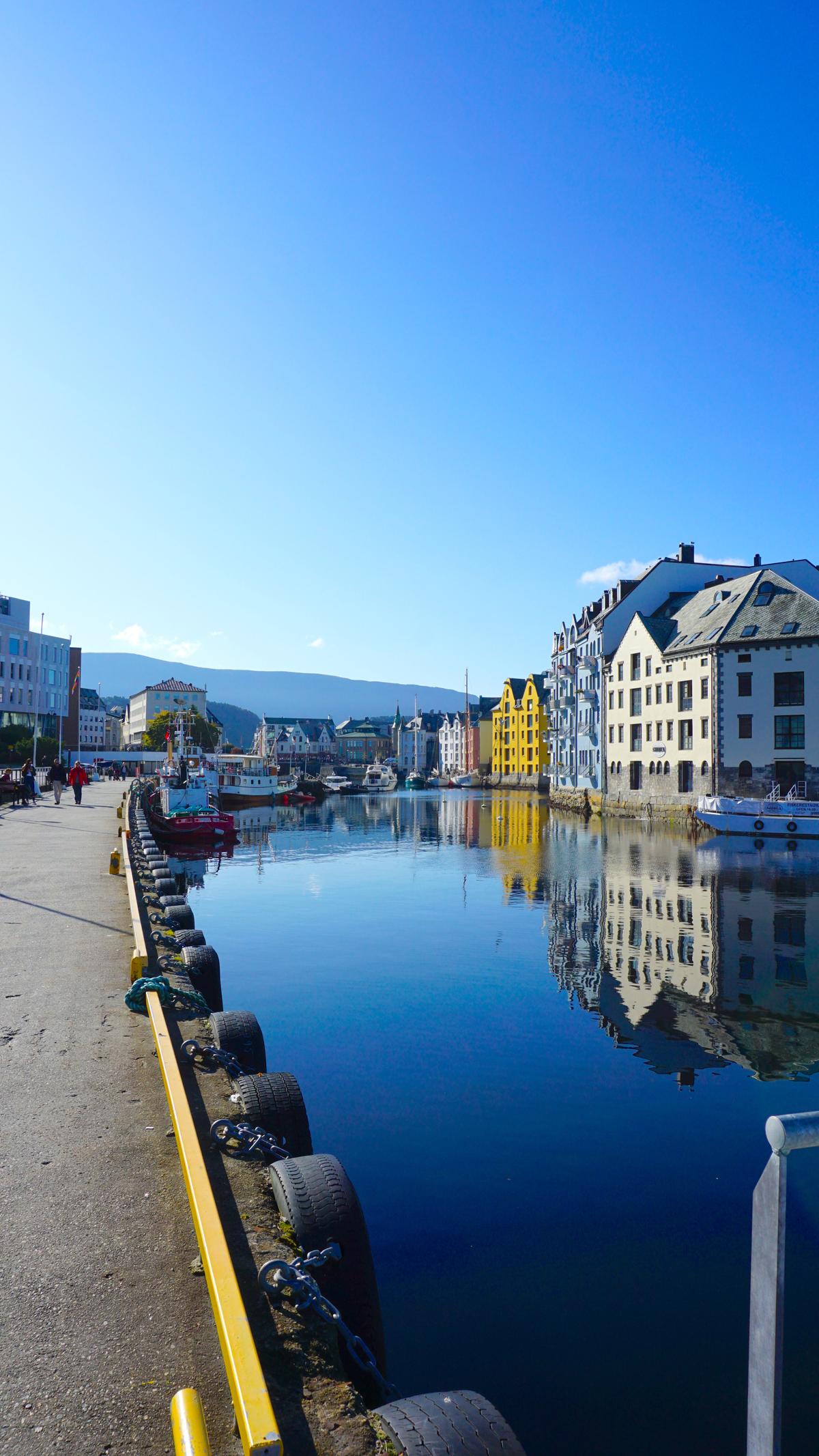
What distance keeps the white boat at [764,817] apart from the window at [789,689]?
650 cm

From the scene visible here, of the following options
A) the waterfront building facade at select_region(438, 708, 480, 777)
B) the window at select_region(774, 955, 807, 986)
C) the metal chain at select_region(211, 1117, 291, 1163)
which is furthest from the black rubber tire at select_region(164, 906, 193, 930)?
the waterfront building facade at select_region(438, 708, 480, 777)

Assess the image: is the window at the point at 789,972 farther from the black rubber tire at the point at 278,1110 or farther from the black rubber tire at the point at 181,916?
the black rubber tire at the point at 278,1110

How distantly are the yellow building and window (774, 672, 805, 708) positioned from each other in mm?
60214

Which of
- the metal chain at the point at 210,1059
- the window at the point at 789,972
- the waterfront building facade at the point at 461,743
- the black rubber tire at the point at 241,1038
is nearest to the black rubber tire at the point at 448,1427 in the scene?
the metal chain at the point at 210,1059

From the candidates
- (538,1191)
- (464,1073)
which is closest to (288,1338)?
(538,1191)

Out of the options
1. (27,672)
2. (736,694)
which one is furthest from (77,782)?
(27,672)

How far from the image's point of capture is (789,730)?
57.5 metres

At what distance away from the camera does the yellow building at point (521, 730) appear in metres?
125

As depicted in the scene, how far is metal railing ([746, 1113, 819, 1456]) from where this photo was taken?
9.36 ft

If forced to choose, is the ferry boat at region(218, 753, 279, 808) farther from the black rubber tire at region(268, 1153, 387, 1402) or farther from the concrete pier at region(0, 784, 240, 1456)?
the black rubber tire at region(268, 1153, 387, 1402)

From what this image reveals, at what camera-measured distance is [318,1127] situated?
35.0ft

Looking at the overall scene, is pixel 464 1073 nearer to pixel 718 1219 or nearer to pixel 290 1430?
pixel 718 1219

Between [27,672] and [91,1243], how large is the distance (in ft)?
367

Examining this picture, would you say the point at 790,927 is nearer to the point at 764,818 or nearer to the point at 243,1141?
the point at 243,1141
